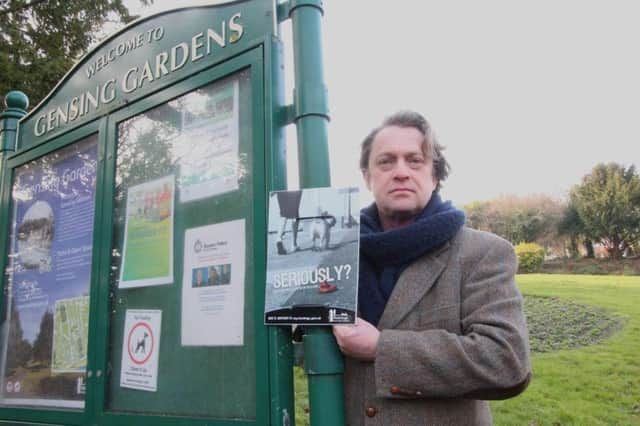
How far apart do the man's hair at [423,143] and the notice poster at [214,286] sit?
1.80 feet

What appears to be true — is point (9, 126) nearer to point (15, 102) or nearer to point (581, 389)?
point (15, 102)

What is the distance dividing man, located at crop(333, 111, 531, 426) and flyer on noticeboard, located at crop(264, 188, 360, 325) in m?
0.10

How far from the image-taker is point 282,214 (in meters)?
1.54

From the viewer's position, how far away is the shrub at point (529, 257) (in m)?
19.3

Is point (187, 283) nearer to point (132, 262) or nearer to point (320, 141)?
point (132, 262)

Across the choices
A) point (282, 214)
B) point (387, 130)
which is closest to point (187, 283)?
point (282, 214)

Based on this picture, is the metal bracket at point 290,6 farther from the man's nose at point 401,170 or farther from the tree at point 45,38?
the tree at point 45,38

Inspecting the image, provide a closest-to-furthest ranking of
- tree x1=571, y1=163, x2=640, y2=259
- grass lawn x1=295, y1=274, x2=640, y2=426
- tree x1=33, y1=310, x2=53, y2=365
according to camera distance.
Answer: tree x1=33, y1=310, x2=53, y2=365
grass lawn x1=295, y1=274, x2=640, y2=426
tree x1=571, y1=163, x2=640, y2=259

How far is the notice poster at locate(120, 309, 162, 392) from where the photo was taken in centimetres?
192

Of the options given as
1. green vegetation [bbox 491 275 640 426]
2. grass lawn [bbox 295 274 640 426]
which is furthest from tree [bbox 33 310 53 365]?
green vegetation [bbox 491 275 640 426]

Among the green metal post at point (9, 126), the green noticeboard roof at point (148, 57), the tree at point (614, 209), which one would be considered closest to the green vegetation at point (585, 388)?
the green noticeboard roof at point (148, 57)

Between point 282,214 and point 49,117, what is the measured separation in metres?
2.00

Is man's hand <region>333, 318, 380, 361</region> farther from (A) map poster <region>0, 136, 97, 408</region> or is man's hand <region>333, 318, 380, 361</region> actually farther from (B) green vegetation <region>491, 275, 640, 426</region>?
(B) green vegetation <region>491, 275, 640, 426</region>

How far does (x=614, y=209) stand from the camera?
22.9 meters
